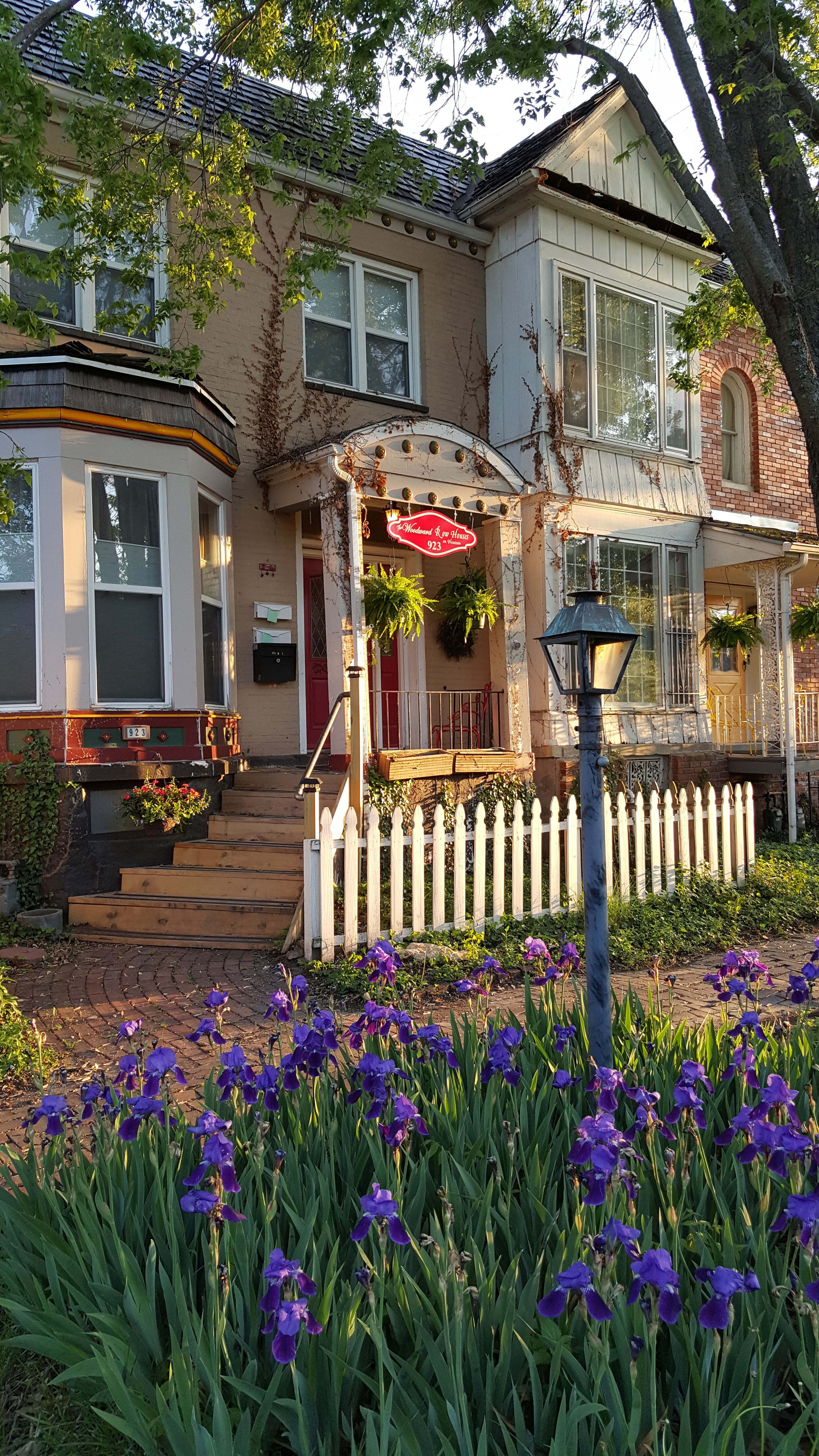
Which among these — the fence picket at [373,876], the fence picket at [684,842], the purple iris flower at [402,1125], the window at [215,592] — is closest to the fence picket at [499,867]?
the fence picket at [373,876]

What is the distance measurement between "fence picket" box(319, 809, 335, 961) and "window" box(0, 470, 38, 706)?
325 centimetres

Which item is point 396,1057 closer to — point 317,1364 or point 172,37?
point 317,1364

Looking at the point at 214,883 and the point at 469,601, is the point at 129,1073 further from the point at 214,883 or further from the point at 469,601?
the point at 469,601

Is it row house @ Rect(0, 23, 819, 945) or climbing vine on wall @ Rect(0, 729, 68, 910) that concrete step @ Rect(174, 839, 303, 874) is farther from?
climbing vine on wall @ Rect(0, 729, 68, 910)

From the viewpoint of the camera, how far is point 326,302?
36.7 ft

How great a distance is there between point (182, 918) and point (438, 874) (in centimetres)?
211

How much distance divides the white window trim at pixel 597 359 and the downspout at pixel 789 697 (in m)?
2.05

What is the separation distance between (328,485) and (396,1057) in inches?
278

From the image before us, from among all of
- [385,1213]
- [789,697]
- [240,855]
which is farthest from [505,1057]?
[789,697]

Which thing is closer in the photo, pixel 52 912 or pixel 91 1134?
pixel 91 1134

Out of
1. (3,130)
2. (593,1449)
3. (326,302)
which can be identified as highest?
(326,302)

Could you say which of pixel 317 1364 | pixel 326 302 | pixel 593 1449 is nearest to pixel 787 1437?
pixel 593 1449

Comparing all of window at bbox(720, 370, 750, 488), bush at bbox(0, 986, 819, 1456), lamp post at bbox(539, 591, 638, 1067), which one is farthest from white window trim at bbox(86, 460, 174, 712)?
window at bbox(720, 370, 750, 488)

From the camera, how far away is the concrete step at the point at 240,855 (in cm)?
801
